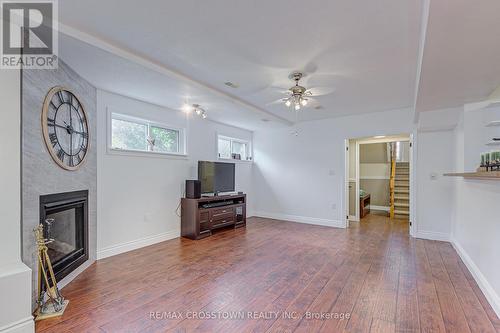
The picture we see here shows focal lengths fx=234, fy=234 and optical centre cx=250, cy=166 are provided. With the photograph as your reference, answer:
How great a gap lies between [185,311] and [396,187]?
7.00 m

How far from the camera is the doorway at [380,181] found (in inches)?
241

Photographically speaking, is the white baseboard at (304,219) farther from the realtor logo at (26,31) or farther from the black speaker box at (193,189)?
the realtor logo at (26,31)

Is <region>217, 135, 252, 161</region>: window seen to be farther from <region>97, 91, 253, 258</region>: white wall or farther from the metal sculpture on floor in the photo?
the metal sculpture on floor

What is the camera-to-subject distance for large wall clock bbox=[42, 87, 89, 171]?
237cm

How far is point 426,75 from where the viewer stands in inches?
97.9

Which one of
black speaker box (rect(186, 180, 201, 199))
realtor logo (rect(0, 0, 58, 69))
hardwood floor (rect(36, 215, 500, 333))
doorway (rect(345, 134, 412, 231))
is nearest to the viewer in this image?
realtor logo (rect(0, 0, 58, 69))

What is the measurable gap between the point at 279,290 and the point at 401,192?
6.03 meters

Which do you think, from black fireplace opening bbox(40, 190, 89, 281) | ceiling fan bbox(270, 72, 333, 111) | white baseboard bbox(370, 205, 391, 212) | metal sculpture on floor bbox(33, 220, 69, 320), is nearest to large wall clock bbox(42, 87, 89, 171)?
black fireplace opening bbox(40, 190, 89, 281)

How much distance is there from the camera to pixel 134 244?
3740 mm

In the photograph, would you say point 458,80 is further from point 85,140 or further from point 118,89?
point 85,140

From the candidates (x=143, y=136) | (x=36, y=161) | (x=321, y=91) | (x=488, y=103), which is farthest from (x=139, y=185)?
(x=488, y=103)

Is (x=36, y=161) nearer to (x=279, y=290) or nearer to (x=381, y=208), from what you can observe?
(x=279, y=290)

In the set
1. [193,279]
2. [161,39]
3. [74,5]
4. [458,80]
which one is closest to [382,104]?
[458,80]

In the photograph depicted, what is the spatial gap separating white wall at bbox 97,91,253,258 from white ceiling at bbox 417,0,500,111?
3876 millimetres
